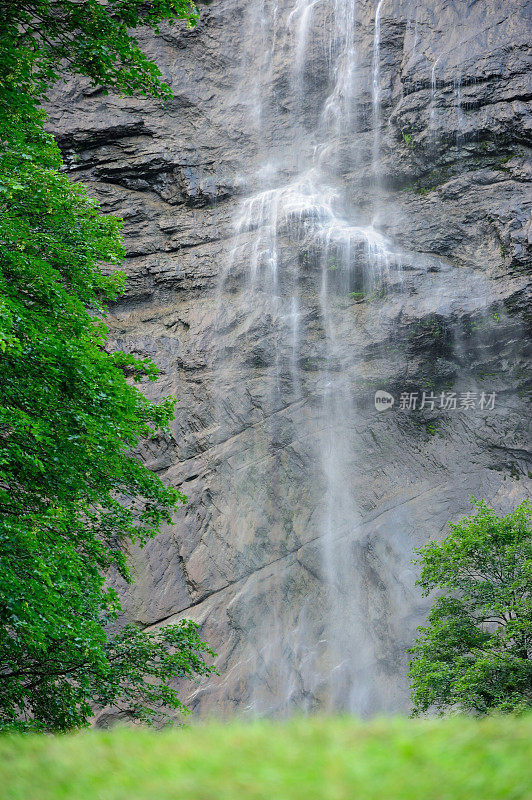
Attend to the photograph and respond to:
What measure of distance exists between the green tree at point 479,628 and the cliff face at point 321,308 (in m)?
7.21

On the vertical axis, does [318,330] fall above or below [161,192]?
below

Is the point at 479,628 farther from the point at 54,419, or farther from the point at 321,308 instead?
Answer: the point at 321,308

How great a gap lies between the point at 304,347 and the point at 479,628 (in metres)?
12.8

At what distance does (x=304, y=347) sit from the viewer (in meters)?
23.5

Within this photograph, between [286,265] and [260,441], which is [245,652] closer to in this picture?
[260,441]

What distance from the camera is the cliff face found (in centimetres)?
2028

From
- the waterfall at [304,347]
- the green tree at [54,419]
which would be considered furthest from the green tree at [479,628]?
the waterfall at [304,347]

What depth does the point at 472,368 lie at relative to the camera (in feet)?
74.7

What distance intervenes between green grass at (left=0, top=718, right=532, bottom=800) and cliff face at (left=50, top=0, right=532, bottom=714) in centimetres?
1615

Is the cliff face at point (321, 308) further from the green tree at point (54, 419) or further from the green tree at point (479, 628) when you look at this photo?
the green tree at point (54, 419)

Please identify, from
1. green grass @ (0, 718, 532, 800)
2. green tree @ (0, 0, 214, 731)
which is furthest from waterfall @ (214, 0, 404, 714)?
green grass @ (0, 718, 532, 800)

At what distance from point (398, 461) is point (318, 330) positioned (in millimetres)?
5411

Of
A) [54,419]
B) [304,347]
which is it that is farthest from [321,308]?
[54,419]

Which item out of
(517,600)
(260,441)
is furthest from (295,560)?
(517,600)
